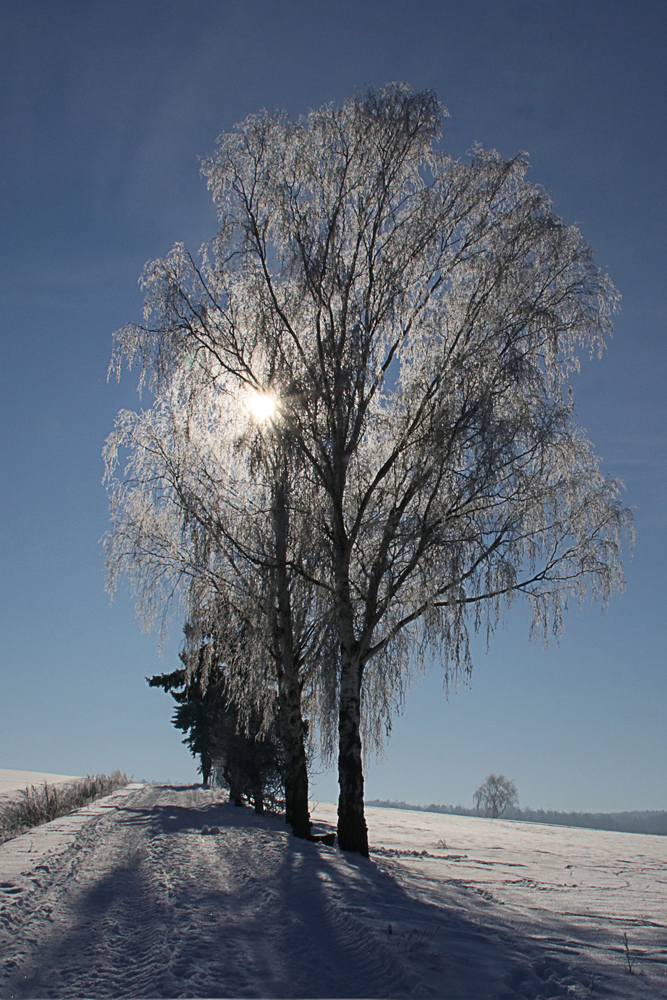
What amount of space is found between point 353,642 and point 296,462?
284 cm

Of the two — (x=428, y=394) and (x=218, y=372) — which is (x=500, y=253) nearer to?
(x=428, y=394)

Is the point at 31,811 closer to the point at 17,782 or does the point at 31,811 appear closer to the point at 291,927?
the point at 291,927

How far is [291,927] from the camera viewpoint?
14.1 ft

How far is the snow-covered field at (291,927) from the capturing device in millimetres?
3326

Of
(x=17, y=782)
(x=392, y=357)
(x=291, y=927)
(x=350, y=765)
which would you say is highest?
(x=392, y=357)

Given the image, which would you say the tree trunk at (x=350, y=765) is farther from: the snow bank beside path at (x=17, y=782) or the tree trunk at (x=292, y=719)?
the snow bank beside path at (x=17, y=782)

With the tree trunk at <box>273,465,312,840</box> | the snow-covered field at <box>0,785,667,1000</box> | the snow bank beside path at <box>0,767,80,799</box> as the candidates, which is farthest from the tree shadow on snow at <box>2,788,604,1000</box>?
the snow bank beside path at <box>0,767,80,799</box>

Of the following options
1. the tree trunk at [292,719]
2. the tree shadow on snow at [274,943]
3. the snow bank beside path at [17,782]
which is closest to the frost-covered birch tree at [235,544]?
the tree trunk at [292,719]

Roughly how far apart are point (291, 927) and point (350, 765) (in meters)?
4.99

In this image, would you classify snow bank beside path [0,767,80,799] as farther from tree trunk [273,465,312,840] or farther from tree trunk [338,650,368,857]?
tree trunk [338,650,368,857]

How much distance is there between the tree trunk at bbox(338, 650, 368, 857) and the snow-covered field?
93cm

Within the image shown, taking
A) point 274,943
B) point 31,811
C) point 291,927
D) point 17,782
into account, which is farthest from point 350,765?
point 17,782

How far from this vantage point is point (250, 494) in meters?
9.98

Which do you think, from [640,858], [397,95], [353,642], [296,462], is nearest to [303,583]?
[353,642]
